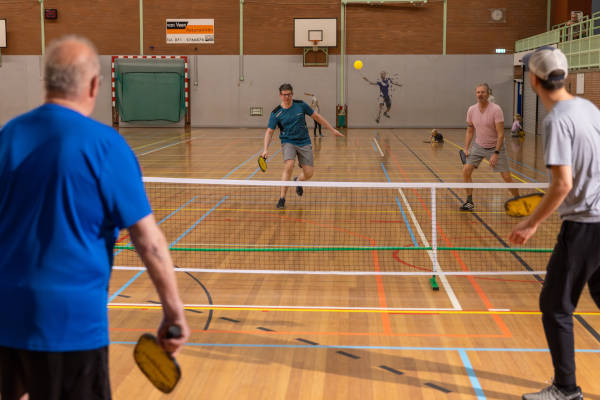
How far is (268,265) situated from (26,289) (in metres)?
5.53

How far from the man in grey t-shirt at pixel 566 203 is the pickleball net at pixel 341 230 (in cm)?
269

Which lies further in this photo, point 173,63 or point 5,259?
point 173,63

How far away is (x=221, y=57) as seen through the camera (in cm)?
3297

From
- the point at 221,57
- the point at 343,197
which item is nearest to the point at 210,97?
the point at 221,57

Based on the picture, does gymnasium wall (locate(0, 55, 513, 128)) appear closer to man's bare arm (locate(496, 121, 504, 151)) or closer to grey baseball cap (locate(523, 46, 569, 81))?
man's bare arm (locate(496, 121, 504, 151))

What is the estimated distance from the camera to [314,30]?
32.2 m

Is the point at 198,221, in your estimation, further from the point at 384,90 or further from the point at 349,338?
the point at 384,90

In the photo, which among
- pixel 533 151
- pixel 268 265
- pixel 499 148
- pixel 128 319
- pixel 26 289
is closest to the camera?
pixel 26 289

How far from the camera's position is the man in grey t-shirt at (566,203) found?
3578 mm

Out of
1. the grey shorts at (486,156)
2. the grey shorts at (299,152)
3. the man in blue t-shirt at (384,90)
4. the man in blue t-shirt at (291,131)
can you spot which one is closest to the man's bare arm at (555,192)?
the grey shorts at (486,156)

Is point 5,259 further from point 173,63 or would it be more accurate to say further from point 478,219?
point 173,63

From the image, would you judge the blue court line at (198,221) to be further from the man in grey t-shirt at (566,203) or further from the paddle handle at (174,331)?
the paddle handle at (174,331)

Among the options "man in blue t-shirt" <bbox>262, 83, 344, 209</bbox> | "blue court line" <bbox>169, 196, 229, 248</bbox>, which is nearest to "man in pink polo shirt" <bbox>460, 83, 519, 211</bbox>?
"man in blue t-shirt" <bbox>262, 83, 344, 209</bbox>

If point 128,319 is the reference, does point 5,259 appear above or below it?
above
